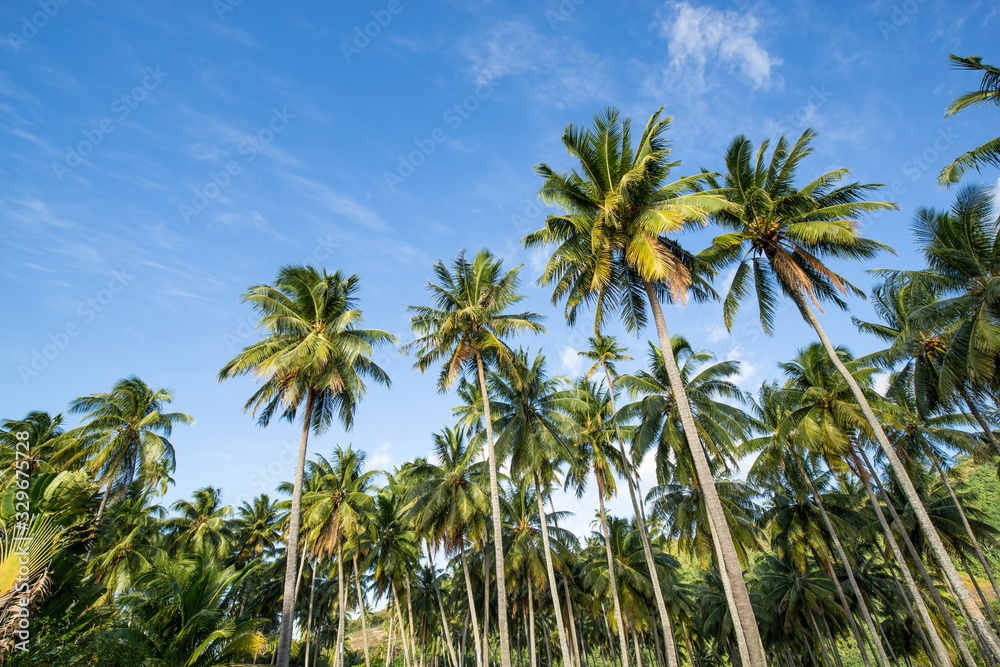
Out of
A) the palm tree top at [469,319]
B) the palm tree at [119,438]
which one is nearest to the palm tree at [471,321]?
the palm tree top at [469,319]

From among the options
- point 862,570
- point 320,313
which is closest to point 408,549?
point 320,313

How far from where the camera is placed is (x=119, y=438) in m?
24.1

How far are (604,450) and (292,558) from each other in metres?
16.9

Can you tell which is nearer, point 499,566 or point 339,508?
Answer: point 499,566

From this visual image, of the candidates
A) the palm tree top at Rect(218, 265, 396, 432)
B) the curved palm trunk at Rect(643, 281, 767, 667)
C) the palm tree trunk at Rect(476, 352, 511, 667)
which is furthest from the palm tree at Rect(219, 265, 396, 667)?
the curved palm trunk at Rect(643, 281, 767, 667)

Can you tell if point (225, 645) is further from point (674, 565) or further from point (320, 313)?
point (674, 565)

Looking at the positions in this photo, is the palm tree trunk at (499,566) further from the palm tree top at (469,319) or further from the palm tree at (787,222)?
the palm tree at (787,222)

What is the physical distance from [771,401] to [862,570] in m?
17.3

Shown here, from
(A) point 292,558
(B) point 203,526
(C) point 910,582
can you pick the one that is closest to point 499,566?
(A) point 292,558

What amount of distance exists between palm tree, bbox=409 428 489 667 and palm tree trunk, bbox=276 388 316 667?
315 inches

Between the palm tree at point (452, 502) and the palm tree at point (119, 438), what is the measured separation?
14.3 meters

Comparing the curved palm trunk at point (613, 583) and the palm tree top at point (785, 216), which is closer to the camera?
the palm tree top at point (785, 216)

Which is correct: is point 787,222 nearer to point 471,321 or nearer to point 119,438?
point 471,321

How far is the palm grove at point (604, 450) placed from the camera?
12.0 metres
